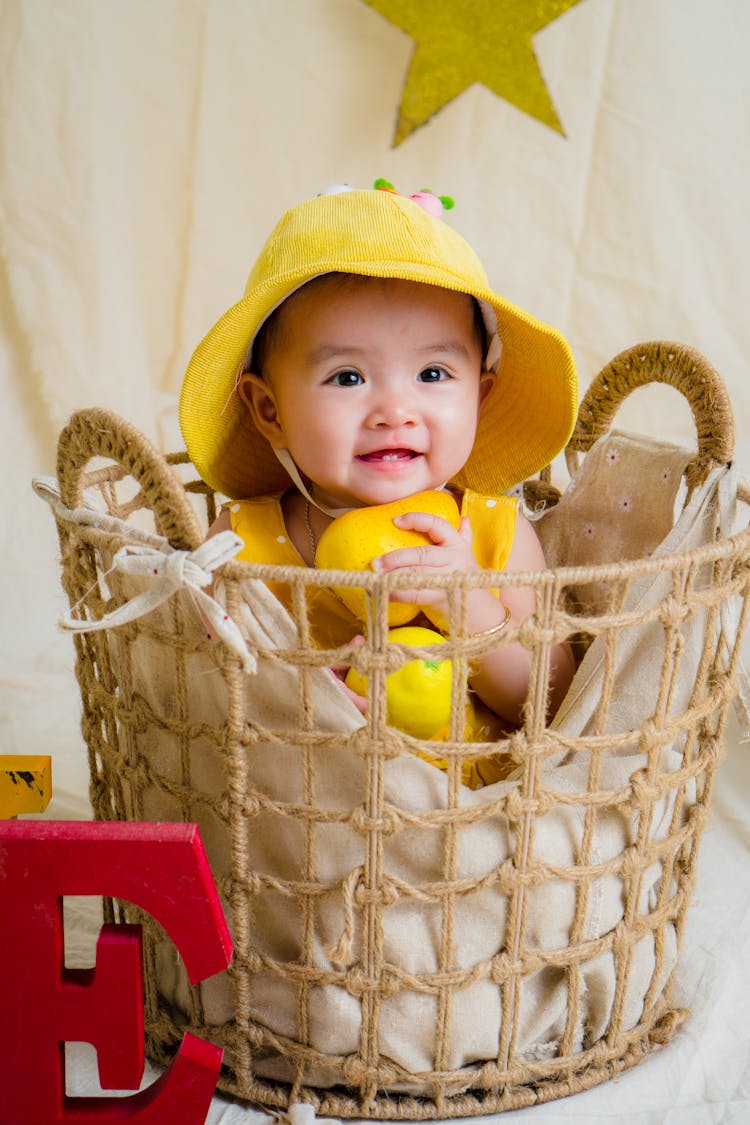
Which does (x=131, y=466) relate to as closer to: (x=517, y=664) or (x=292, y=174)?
(x=517, y=664)

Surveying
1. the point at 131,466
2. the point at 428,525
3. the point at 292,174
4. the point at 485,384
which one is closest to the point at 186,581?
the point at 131,466

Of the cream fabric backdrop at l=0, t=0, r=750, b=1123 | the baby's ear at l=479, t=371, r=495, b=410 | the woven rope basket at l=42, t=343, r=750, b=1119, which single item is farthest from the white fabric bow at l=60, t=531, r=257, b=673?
the cream fabric backdrop at l=0, t=0, r=750, b=1123

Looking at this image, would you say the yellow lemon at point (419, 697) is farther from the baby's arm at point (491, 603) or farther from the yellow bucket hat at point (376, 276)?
the yellow bucket hat at point (376, 276)

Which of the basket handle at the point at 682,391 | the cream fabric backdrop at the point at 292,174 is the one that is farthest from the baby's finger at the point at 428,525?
the cream fabric backdrop at the point at 292,174

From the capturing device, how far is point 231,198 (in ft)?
4.54

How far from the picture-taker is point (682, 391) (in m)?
0.91

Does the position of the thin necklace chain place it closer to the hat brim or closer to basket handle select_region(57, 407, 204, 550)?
the hat brim

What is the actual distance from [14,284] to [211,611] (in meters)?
0.86

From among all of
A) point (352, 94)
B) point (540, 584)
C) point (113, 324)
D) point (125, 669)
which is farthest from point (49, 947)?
point (352, 94)

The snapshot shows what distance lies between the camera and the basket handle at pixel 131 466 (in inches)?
25.8

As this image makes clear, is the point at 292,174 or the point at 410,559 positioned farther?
the point at 292,174

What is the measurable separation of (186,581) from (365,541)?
0.62ft

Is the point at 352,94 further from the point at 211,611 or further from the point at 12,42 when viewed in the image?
the point at 211,611

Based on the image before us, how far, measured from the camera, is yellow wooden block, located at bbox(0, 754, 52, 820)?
800 millimetres
